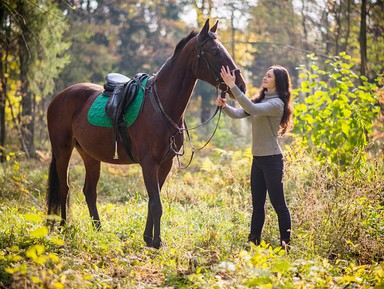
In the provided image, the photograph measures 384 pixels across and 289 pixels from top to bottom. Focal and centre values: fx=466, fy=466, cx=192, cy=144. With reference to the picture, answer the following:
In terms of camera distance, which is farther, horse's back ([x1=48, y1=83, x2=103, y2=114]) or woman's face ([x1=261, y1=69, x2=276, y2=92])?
horse's back ([x1=48, y1=83, x2=103, y2=114])

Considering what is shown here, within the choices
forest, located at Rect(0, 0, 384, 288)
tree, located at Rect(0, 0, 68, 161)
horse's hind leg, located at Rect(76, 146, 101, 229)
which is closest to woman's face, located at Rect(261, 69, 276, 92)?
forest, located at Rect(0, 0, 384, 288)

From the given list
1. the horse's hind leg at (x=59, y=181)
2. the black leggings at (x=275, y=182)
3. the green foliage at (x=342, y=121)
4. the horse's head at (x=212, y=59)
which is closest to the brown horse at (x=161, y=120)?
the horse's head at (x=212, y=59)

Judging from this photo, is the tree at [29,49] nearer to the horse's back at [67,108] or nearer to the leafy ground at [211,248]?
the horse's back at [67,108]

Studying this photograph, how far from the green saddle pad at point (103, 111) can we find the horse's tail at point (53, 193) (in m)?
1.02

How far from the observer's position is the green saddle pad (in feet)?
17.0

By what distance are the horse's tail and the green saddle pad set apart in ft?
3.34

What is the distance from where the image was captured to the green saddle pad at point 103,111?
517 centimetres

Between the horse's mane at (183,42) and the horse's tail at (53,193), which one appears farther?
the horse's tail at (53,193)

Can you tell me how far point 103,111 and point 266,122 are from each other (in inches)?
77.0

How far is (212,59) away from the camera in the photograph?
4773 millimetres

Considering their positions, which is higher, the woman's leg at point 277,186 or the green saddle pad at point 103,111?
the green saddle pad at point 103,111

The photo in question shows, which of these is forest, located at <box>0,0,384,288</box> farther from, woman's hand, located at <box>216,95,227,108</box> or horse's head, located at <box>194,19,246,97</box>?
horse's head, located at <box>194,19,246,97</box>

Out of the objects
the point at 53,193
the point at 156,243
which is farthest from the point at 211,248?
the point at 53,193

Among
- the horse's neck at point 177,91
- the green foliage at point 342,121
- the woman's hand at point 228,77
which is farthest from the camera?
the green foliage at point 342,121
